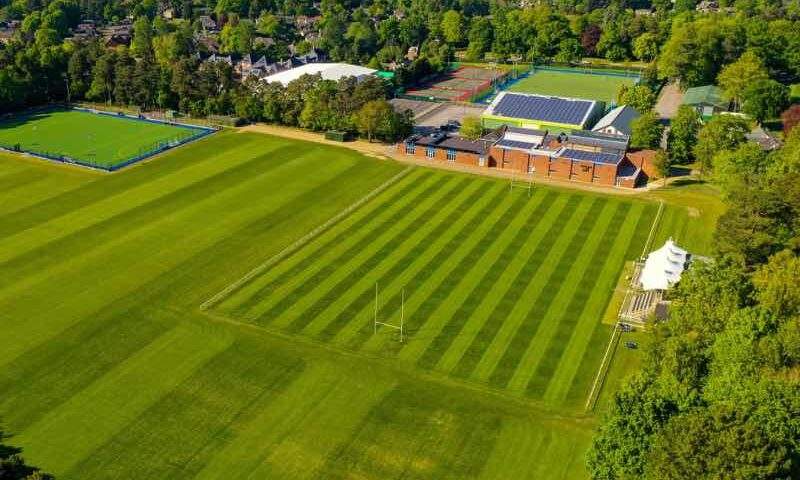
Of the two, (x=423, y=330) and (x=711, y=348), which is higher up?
(x=711, y=348)

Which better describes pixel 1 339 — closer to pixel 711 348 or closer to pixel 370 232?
pixel 370 232

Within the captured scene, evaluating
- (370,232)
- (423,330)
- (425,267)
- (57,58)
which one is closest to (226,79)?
(57,58)

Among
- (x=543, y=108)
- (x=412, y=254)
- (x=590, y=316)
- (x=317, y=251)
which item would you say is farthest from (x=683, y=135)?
(x=317, y=251)

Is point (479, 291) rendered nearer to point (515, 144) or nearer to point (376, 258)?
point (376, 258)

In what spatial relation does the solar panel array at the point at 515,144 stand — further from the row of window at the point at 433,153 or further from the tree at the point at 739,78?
the tree at the point at 739,78

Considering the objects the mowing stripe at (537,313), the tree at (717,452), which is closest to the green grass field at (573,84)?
the mowing stripe at (537,313)

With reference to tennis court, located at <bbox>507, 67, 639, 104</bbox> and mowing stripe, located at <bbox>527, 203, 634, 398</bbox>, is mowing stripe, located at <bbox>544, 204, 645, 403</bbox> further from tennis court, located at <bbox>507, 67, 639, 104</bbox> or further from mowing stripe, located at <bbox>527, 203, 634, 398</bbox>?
tennis court, located at <bbox>507, 67, 639, 104</bbox>
